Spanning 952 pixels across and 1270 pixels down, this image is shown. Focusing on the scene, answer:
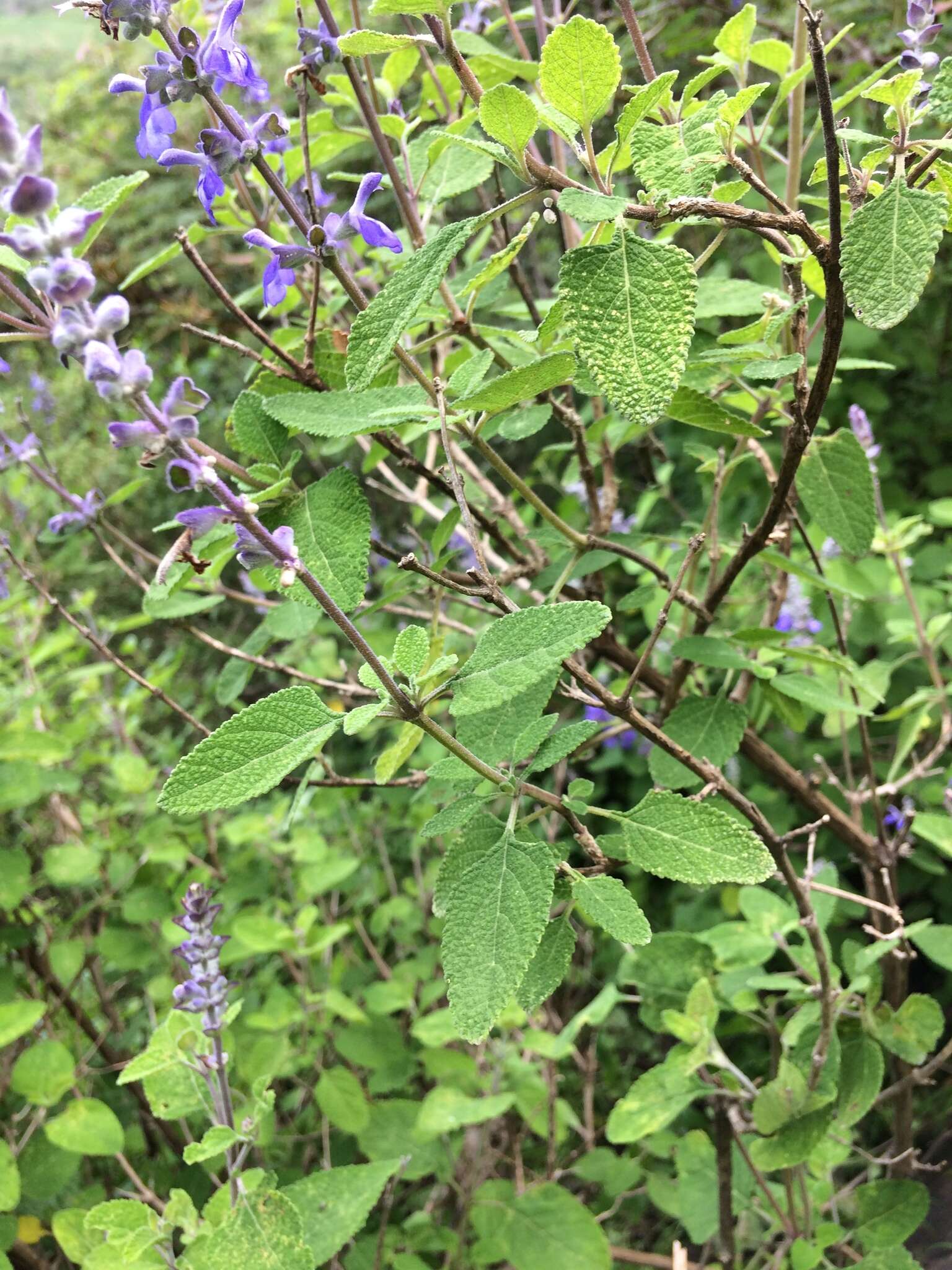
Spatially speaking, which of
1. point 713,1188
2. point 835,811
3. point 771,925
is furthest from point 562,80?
point 713,1188

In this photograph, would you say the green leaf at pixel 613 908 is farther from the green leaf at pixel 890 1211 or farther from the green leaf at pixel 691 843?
the green leaf at pixel 890 1211

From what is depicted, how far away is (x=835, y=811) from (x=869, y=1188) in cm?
42

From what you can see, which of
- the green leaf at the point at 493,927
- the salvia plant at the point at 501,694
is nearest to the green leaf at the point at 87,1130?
the salvia plant at the point at 501,694

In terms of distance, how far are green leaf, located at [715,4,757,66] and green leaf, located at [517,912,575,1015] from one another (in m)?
0.73

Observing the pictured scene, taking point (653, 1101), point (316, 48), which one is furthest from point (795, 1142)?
point (316, 48)

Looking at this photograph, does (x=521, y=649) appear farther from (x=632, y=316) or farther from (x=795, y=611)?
(x=795, y=611)

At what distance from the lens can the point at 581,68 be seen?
538mm

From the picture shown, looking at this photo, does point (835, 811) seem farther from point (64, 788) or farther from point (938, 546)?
point (938, 546)

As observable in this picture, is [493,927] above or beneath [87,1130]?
above

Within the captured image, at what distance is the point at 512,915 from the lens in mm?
547

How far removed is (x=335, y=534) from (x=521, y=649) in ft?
0.64

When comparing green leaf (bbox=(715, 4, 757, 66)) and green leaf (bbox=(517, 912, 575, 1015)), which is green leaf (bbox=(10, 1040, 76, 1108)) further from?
green leaf (bbox=(715, 4, 757, 66))

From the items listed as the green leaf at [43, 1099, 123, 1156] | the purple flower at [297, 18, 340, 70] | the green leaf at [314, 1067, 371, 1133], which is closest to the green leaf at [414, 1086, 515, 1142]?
the green leaf at [314, 1067, 371, 1133]

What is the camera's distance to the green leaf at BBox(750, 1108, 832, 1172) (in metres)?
→ 0.88
